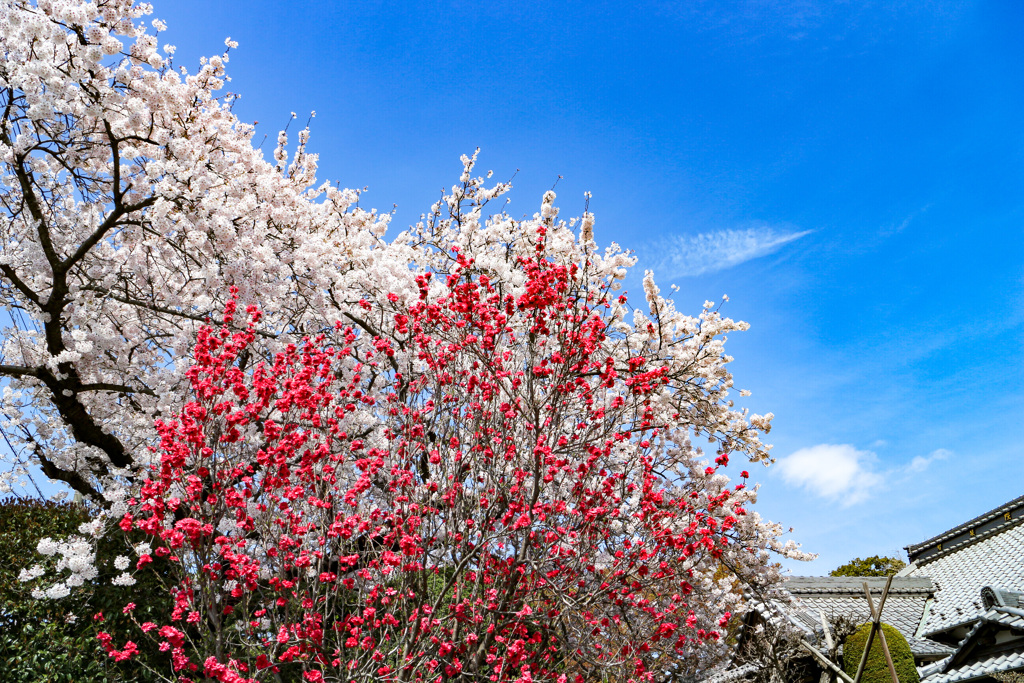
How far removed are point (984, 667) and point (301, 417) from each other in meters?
10.4

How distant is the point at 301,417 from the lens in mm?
7363

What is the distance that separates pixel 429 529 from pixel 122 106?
5885 mm

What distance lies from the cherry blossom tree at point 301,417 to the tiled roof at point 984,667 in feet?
13.0

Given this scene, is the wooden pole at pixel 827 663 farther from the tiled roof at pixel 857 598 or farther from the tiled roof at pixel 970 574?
the tiled roof at pixel 857 598

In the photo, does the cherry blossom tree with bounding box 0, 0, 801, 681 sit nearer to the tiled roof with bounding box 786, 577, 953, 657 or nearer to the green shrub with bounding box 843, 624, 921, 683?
the green shrub with bounding box 843, 624, 921, 683

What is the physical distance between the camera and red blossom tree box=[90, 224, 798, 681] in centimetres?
630

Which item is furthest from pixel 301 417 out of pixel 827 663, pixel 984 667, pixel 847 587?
pixel 847 587

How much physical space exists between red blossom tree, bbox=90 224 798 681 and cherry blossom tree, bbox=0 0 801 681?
0.05 meters

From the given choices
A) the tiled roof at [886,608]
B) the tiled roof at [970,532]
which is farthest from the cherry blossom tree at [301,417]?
the tiled roof at [970,532]

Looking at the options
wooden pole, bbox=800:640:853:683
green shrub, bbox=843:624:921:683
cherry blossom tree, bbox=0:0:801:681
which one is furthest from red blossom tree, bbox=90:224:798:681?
green shrub, bbox=843:624:921:683

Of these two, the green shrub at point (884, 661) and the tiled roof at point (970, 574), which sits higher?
the tiled roof at point (970, 574)

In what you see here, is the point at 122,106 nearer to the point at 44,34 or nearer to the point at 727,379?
the point at 44,34

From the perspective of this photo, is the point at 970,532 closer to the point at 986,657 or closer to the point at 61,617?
the point at 986,657

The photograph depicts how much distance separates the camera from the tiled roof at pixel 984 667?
30.6ft
